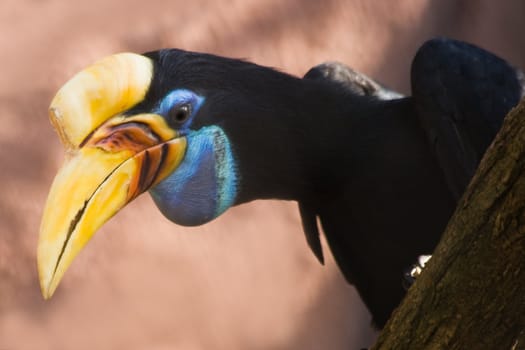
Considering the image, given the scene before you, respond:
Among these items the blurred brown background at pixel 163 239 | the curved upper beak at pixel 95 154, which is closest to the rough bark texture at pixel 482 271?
the curved upper beak at pixel 95 154

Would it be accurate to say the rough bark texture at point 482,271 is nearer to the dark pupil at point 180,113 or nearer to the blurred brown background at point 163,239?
the dark pupil at point 180,113

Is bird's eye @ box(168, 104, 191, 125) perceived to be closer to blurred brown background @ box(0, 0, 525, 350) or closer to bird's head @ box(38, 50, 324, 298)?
bird's head @ box(38, 50, 324, 298)

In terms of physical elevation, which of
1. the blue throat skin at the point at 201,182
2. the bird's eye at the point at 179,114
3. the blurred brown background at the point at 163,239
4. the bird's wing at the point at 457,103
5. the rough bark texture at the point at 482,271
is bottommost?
the blurred brown background at the point at 163,239

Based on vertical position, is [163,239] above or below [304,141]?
below

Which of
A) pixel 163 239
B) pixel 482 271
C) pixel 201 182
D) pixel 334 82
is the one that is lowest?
pixel 163 239

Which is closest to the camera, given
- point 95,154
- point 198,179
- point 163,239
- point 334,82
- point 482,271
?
point 482,271

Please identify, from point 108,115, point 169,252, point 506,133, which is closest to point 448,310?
point 506,133

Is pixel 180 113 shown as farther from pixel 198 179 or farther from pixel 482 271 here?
pixel 482 271

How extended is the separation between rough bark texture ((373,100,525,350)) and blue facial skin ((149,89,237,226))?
59cm

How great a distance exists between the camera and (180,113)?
1467mm

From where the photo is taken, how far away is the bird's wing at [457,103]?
1496 millimetres

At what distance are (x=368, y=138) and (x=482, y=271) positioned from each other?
684 millimetres

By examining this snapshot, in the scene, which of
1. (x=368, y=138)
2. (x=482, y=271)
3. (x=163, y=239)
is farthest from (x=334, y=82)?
(x=482, y=271)

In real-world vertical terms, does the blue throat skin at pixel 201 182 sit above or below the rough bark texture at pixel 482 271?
below
